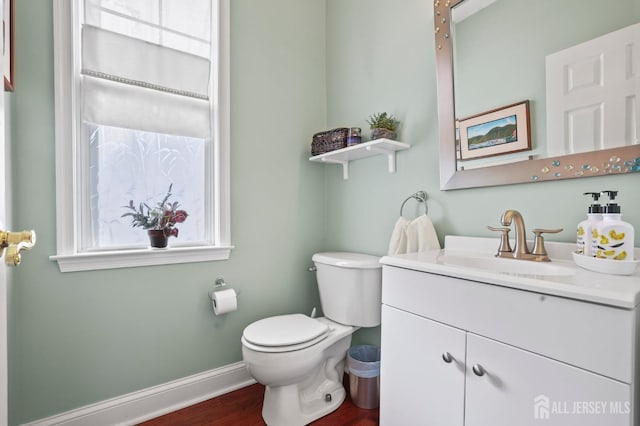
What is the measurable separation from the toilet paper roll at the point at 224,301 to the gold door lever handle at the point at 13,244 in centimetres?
111

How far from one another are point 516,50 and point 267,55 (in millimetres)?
1361

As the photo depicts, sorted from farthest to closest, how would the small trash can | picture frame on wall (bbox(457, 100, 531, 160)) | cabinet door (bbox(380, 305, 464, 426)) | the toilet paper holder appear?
the toilet paper holder
the small trash can
picture frame on wall (bbox(457, 100, 531, 160))
cabinet door (bbox(380, 305, 464, 426))

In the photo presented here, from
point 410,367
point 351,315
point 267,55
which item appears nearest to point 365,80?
point 267,55

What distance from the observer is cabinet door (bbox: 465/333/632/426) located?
66cm

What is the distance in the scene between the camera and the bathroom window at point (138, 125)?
52.2 inches

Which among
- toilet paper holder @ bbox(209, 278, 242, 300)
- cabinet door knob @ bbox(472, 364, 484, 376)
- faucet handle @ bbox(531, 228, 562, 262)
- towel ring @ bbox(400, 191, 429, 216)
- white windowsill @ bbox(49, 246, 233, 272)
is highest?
towel ring @ bbox(400, 191, 429, 216)

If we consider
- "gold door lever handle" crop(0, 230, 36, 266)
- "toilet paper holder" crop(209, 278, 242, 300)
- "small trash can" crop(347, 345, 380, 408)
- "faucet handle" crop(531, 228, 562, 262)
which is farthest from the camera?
"toilet paper holder" crop(209, 278, 242, 300)

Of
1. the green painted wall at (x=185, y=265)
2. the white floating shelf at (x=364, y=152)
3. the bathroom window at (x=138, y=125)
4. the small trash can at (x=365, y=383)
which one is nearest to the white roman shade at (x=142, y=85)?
the bathroom window at (x=138, y=125)

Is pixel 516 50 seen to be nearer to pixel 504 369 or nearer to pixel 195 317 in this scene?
pixel 504 369

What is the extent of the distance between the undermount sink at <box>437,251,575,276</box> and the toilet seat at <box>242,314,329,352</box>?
2.30 ft

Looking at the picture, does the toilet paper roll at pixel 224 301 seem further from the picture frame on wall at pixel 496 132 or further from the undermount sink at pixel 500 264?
the picture frame on wall at pixel 496 132

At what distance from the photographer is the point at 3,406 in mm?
615

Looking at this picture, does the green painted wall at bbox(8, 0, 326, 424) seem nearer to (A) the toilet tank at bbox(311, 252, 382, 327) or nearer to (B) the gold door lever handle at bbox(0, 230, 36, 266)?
(A) the toilet tank at bbox(311, 252, 382, 327)

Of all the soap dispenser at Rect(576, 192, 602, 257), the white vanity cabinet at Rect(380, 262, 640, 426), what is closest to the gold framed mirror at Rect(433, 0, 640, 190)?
the soap dispenser at Rect(576, 192, 602, 257)
